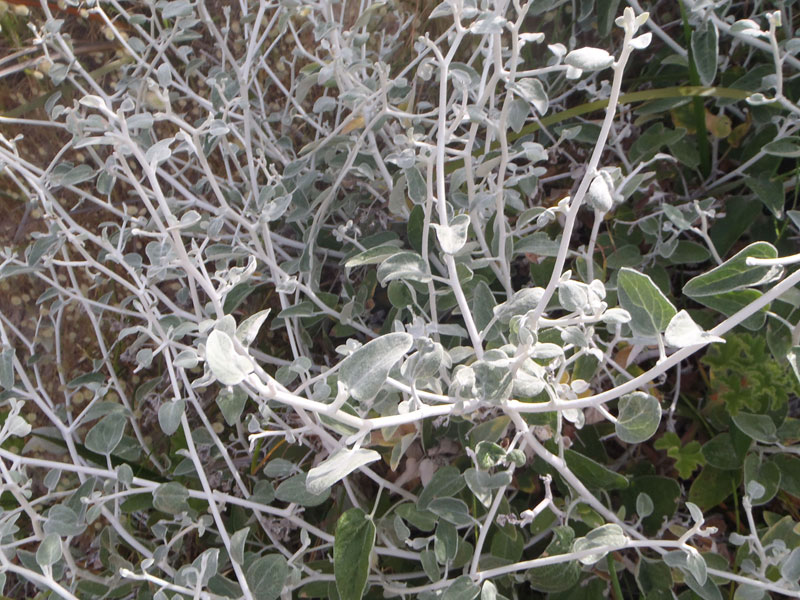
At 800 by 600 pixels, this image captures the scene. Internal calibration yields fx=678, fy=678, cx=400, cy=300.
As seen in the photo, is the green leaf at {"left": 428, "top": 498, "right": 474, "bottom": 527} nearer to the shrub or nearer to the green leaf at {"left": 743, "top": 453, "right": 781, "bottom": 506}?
the shrub

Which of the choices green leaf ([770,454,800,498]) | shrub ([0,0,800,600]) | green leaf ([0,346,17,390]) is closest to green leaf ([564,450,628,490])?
shrub ([0,0,800,600])

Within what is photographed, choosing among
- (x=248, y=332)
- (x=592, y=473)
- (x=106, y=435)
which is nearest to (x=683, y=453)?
(x=592, y=473)

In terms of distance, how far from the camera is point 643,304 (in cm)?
60

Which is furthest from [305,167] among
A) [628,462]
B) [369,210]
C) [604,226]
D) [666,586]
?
[666,586]

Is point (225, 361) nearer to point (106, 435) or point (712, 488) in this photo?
point (106, 435)

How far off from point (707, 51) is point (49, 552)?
3.63 ft

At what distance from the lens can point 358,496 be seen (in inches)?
40.4

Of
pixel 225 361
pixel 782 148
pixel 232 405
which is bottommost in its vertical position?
pixel 232 405

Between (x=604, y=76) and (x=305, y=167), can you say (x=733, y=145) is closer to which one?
(x=604, y=76)

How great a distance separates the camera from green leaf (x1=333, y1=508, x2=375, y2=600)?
2.27 feet

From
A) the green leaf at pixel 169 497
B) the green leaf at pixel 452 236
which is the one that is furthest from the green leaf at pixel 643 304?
the green leaf at pixel 169 497

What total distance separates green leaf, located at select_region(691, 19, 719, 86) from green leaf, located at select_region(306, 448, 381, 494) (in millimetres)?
790

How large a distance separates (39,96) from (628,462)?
4.73 feet

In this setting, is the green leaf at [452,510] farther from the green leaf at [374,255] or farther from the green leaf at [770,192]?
the green leaf at [770,192]
